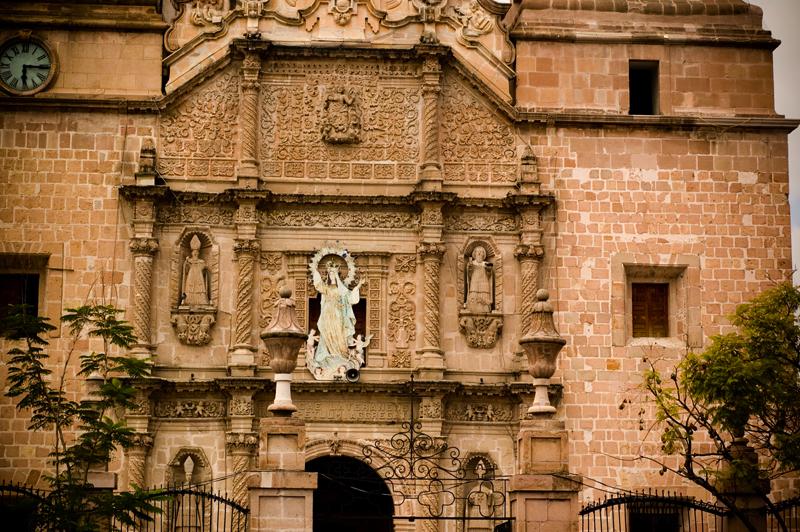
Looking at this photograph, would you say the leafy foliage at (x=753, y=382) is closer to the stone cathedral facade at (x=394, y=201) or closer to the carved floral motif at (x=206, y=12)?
the stone cathedral facade at (x=394, y=201)

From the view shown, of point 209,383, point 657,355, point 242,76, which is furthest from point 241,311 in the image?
point 657,355

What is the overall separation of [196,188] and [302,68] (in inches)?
A: 122

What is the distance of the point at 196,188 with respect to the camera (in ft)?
93.6

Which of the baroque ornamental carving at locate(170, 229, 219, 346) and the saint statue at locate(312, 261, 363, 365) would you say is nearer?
the baroque ornamental carving at locate(170, 229, 219, 346)

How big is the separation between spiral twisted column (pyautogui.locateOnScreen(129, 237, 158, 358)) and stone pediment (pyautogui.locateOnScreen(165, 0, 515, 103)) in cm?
319

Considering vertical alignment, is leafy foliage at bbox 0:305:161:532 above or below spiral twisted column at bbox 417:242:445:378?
below

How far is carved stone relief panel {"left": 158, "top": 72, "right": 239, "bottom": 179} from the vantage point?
1127 inches

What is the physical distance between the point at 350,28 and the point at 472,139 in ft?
10.6

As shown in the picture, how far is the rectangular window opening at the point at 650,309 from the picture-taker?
2888 cm

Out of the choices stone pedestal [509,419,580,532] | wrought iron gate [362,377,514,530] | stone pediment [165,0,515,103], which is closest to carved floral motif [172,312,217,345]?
wrought iron gate [362,377,514,530]

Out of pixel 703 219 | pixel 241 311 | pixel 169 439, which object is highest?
pixel 703 219

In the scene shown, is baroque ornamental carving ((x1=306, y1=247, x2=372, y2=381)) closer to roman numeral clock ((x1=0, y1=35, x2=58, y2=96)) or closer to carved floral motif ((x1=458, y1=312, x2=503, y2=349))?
carved floral motif ((x1=458, y1=312, x2=503, y2=349))

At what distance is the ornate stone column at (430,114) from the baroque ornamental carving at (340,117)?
4.27 ft

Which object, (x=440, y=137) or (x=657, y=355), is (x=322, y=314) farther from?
(x=657, y=355)
